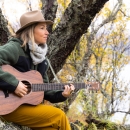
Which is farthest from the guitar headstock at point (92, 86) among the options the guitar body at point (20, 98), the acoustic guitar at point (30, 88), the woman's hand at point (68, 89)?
the guitar body at point (20, 98)

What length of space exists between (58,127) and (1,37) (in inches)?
96.7

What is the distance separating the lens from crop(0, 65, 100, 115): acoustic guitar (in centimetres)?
302

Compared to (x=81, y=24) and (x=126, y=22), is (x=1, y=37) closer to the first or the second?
(x=81, y=24)

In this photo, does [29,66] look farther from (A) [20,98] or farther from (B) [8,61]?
(A) [20,98]

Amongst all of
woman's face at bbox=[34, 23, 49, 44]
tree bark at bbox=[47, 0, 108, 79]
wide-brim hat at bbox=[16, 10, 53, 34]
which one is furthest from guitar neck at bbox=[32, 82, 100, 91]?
tree bark at bbox=[47, 0, 108, 79]

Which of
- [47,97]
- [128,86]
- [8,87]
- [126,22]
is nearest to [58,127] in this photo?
[47,97]

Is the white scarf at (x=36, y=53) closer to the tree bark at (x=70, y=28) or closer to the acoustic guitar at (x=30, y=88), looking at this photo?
Result: the acoustic guitar at (x=30, y=88)

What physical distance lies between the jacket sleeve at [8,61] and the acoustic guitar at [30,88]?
9 cm

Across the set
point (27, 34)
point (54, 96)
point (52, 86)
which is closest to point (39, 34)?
point (27, 34)

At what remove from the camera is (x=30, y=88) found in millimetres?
3193

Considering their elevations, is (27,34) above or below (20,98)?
above

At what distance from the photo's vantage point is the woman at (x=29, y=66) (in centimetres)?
298

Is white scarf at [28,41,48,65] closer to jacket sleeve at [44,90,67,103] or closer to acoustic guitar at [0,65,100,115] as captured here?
acoustic guitar at [0,65,100,115]

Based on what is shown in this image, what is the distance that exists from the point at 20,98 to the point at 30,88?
0.19 meters
